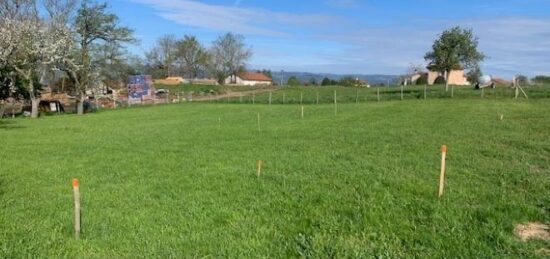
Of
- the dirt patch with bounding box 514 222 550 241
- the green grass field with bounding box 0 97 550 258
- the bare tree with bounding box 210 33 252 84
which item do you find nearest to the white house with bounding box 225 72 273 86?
the bare tree with bounding box 210 33 252 84

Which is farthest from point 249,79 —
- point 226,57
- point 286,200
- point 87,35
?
point 286,200

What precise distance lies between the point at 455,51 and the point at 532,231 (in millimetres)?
54962

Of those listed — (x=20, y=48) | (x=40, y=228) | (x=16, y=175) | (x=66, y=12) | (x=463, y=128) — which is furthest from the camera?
(x=66, y=12)

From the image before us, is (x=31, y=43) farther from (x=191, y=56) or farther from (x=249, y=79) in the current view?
(x=249, y=79)

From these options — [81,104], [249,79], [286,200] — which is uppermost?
[249,79]

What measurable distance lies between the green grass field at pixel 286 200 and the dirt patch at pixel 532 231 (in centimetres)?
17

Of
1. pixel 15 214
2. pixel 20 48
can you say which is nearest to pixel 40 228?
pixel 15 214

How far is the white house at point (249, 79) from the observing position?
443ft

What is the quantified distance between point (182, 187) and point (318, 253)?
4.65m

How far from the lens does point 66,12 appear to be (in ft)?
174

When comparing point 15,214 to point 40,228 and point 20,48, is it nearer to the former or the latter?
point 40,228

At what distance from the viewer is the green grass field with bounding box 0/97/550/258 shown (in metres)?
6.35

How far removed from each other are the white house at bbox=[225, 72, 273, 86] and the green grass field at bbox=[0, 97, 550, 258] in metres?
113

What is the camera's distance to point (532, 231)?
6.79 m
